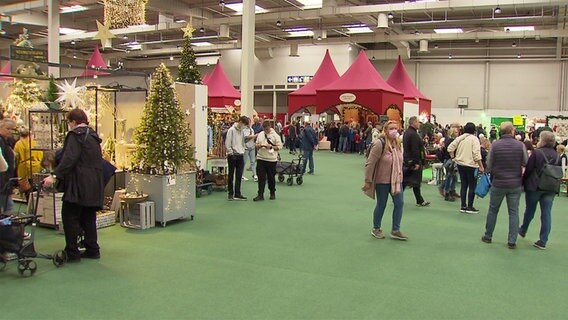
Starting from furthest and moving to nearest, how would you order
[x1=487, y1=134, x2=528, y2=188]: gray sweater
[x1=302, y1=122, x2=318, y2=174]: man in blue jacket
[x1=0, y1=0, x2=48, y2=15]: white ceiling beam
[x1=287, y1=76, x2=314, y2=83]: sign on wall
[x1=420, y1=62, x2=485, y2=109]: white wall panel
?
1. [x1=287, y1=76, x2=314, y2=83]: sign on wall
2. [x1=420, y1=62, x2=485, y2=109]: white wall panel
3. [x1=0, y1=0, x2=48, y2=15]: white ceiling beam
4. [x1=302, y1=122, x2=318, y2=174]: man in blue jacket
5. [x1=487, y1=134, x2=528, y2=188]: gray sweater

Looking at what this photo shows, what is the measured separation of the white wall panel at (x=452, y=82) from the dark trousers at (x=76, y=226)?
24061 mm

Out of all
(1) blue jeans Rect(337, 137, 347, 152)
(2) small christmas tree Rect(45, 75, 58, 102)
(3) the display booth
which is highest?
(3) the display booth

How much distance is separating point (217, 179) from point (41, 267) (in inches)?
201

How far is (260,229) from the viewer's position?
631 cm

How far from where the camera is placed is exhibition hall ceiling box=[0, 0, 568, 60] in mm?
17391

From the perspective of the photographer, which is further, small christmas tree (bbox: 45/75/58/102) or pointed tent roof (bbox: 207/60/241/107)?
pointed tent roof (bbox: 207/60/241/107)

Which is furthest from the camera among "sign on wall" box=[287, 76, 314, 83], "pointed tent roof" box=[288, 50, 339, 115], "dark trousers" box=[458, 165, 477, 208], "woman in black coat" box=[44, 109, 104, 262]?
"sign on wall" box=[287, 76, 314, 83]

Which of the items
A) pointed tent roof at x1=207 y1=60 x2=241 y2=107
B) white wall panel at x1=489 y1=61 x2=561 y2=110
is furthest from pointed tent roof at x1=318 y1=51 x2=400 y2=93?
white wall panel at x1=489 y1=61 x2=561 y2=110

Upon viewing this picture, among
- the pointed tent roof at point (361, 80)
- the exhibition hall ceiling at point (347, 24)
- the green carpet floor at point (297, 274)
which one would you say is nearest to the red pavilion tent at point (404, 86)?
the exhibition hall ceiling at point (347, 24)

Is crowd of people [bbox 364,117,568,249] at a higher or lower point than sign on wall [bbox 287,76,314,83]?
lower

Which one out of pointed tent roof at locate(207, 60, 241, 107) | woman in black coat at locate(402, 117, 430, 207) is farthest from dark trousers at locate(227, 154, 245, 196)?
pointed tent roof at locate(207, 60, 241, 107)

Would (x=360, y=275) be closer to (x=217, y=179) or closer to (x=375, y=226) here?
(x=375, y=226)

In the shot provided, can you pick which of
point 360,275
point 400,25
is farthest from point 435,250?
point 400,25

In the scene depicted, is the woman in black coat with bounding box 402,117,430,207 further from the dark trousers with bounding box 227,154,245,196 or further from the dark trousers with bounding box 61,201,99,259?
the dark trousers with bounding box 61,201,99,259
